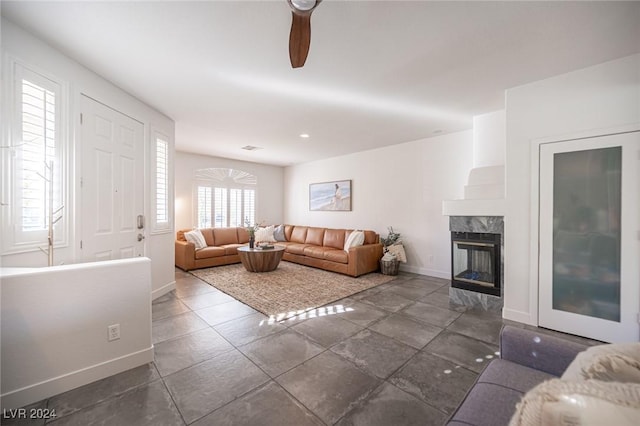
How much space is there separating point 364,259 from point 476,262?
1947 millimetres

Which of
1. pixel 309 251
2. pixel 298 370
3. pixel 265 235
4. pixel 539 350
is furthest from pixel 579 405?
pixel 265 235

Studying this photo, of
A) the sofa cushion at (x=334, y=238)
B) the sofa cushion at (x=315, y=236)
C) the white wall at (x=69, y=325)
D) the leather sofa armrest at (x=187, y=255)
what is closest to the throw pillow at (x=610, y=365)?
the white wall at (x=69, y=325)

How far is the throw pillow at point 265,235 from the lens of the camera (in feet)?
22.0

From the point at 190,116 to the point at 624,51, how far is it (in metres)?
4.90

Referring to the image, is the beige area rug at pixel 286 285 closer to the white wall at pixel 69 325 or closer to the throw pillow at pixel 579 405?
the white wall at pixel 69 325

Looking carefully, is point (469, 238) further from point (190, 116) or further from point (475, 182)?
point (190, 116)

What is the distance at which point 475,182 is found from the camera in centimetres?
347

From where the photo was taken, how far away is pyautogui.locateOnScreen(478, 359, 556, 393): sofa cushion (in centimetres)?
118

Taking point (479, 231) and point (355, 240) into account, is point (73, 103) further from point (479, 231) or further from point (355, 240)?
point (479, 231)

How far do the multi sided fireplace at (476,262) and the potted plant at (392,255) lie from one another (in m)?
1.48

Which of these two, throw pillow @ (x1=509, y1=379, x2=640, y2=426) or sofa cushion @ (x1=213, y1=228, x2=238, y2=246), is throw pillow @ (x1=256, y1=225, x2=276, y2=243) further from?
throw pillow @ (x1=509, y1=379, x2=640, y2=426)

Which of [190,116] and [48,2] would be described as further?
[190,116]

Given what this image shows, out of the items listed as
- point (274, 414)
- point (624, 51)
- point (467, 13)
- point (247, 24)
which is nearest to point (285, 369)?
point (274, 414)

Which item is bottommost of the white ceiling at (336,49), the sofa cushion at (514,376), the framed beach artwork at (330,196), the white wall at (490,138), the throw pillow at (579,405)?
the sofa cushion at (514,376)
